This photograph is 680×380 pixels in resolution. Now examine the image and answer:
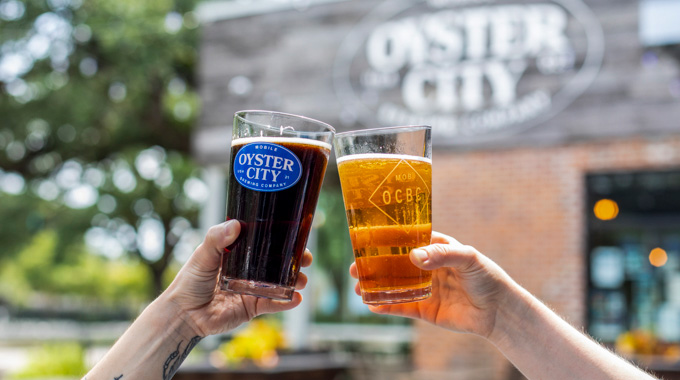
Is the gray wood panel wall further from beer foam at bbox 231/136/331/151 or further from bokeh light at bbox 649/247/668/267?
bokeh light at bbox 649/247/668/267

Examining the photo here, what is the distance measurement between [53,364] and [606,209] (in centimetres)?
505

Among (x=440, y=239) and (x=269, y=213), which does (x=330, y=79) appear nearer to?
(x=440, y=239)

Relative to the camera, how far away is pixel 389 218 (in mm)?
1132

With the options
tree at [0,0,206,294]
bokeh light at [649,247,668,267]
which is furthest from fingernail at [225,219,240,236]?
tree at [0,0,206,294]

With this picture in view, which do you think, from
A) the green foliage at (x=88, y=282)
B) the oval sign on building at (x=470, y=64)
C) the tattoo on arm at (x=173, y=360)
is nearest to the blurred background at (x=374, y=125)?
the oval sign on building at (x=470, y=64)

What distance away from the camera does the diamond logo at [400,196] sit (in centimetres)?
113

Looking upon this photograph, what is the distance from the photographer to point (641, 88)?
3.26m

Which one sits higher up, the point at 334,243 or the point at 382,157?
the point at 382,157

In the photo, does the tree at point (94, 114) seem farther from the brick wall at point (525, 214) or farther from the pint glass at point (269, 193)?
the pint glass at point (269, 193)

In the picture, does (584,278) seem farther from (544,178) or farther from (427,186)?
(427,186)

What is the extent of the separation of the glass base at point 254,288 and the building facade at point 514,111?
2.63m

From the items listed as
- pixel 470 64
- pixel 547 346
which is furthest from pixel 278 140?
pixel 470 64

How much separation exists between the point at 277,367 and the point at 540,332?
8.57 ft

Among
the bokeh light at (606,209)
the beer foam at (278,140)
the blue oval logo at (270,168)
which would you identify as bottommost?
the bokeh light at (606,209)
